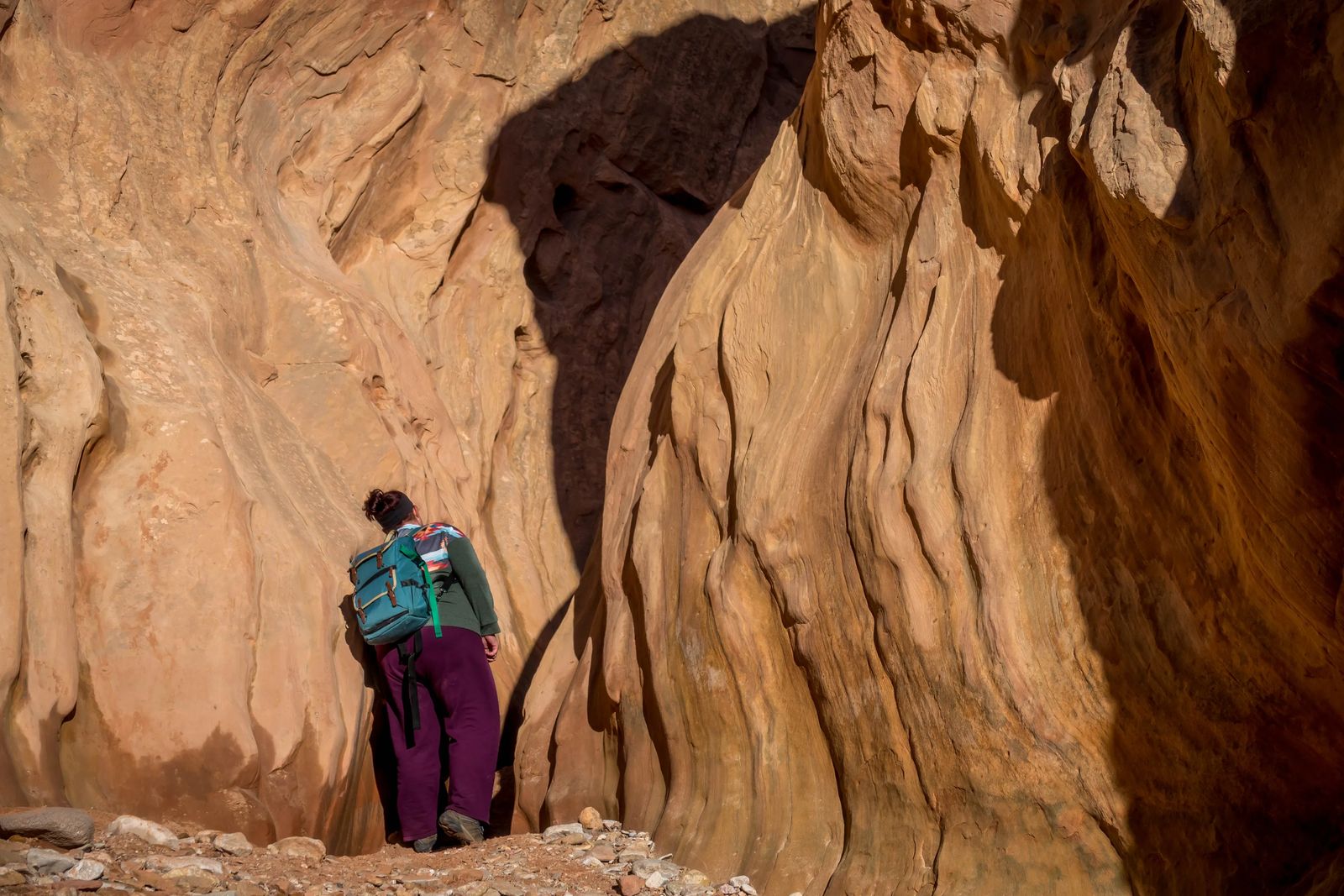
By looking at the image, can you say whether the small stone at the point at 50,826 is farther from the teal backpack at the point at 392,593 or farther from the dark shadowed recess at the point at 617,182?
the dark shadowed recess at the point at 617,182

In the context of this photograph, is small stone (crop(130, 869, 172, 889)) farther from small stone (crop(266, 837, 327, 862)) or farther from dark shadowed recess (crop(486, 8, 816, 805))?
dark shadowed recess (crop(486, 8, 816, 805))

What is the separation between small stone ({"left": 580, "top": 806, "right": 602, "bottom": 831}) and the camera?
5363 millimetres

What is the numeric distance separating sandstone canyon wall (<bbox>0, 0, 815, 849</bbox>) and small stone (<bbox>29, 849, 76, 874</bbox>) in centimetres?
90

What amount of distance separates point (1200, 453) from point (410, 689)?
3.61 meters

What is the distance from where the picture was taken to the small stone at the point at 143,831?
4.33m

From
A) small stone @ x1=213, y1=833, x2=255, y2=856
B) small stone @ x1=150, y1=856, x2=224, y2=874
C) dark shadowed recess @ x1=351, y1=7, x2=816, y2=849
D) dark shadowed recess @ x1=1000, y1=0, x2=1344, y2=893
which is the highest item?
dark shadowed recess @ x1=351, y1=7, x2=816, y2=849

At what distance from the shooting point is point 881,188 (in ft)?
17.0

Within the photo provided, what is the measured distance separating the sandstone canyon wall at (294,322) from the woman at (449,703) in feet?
0.73

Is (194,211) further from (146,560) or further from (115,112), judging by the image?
(146,560)

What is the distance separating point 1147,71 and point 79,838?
3.86 meters

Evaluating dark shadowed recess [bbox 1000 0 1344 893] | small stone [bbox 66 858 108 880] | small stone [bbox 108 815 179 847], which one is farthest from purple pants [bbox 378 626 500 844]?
dark shadowed recess [bbox 1000 0 1344 893]

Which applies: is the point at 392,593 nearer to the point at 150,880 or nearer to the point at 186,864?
the point at 186,864

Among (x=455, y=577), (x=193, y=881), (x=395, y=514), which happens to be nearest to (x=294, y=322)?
(x=395, y=514)

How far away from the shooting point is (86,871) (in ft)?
11.6
